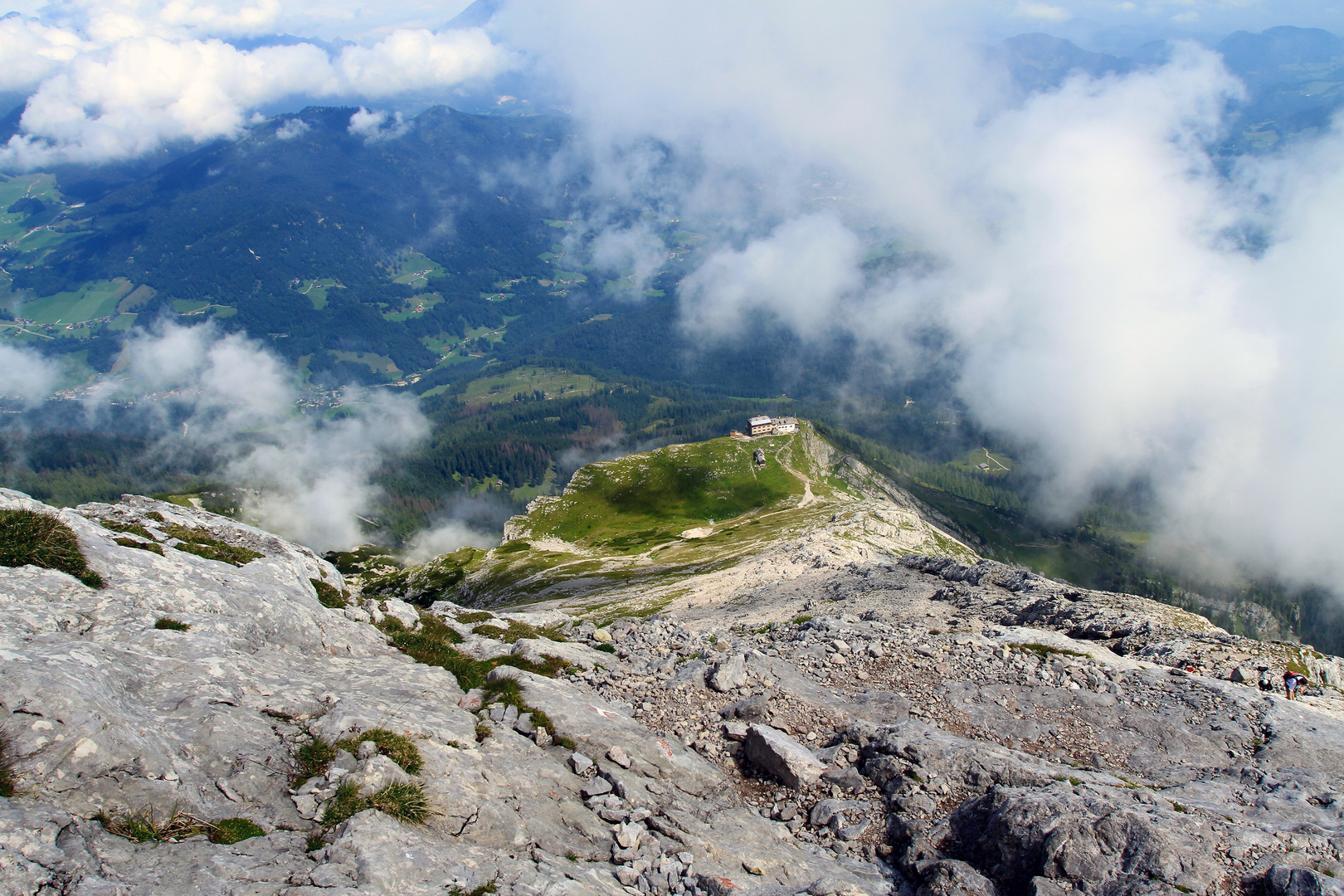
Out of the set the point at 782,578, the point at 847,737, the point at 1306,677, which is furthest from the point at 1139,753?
the point at 782,578

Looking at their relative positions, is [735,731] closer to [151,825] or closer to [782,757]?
[782,757]

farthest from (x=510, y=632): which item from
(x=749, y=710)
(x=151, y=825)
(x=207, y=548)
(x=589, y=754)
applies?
(x=151, y=825)

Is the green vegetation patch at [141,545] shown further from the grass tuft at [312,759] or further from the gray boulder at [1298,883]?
the gray boulder at [1298,883]

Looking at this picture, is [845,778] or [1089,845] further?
[845,778]

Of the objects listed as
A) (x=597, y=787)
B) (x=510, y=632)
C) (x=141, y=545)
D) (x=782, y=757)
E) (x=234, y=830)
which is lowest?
(x=510, y=632)

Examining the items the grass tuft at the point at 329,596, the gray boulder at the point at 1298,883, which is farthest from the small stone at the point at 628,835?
the grass tuft at the point at 329,596

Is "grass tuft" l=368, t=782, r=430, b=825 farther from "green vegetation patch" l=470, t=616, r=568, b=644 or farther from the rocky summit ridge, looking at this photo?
"green vegetation patch" l=470, t=616, r=568, b=644
